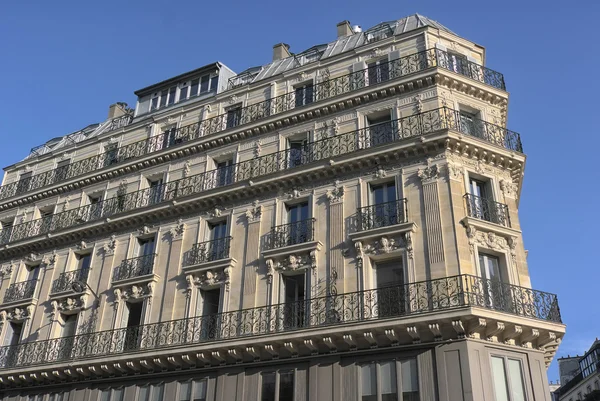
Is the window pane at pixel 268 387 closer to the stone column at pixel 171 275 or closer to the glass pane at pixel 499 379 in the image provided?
the stone column at pixel 171 275

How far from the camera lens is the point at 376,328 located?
14.9 metres

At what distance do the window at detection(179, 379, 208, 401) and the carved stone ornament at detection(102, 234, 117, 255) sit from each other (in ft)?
22.6

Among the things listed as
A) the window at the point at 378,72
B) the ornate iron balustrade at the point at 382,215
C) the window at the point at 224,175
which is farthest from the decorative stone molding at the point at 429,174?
the window at the point at 224,175

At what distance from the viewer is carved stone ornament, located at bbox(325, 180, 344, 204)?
60.5ft

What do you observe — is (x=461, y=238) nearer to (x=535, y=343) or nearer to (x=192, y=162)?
(x=535, y=343)

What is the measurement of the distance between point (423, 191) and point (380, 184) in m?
1.59

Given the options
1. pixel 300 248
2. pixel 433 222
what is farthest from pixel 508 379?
pixel 300 248

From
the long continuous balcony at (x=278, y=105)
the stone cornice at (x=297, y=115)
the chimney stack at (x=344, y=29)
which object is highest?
the chimney stack at (x=344, y=29)

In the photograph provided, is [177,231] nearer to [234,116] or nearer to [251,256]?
[251,256]

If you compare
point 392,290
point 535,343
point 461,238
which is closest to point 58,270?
point 392,290

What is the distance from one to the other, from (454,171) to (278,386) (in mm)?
8083

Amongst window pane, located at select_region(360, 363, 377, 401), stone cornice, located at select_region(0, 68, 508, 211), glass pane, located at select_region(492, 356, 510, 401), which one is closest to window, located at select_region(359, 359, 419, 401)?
window pane, located at select_region(360, 363, 377, 401)

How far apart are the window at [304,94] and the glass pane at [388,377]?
10569 mm

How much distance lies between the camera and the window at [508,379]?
47.1 ft
